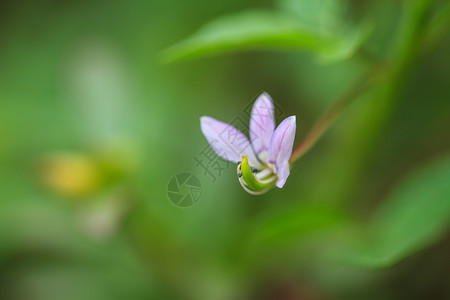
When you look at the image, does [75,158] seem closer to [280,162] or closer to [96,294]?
[96,294]

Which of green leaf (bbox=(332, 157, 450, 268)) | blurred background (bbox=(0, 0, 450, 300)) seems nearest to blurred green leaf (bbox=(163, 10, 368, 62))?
blurred background (bbox=(0, 0, 450, 300))

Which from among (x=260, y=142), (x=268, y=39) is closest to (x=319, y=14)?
(x=268, y=39)

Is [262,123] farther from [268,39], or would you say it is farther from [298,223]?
[298,223]

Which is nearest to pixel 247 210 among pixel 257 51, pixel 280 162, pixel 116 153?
pixel 116 153

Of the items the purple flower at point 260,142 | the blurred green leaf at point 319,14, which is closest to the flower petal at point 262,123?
the purple flower at point 260,142

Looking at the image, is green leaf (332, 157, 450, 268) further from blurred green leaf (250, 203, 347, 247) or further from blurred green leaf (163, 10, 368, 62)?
blurred green leaf (163, 10, 368, 62)

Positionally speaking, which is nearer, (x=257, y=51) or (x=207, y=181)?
(x=207, y=181)

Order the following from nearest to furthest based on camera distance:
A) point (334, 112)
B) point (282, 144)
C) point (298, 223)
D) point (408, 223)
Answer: point (282, 144) → point (334, 112) → point (408, 223) → point (298, 223)
